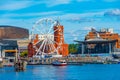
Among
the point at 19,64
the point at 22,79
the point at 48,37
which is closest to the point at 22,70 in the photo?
the point at 19,64

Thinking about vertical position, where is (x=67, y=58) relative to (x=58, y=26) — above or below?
below

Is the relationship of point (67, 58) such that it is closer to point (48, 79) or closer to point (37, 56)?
point (37, 56)

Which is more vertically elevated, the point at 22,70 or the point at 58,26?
the point at 58,26

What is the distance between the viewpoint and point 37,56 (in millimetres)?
199625

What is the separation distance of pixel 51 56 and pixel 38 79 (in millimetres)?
106942

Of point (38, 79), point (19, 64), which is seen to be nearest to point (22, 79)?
point (38, 79)

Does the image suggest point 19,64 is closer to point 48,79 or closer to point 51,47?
point 48,79

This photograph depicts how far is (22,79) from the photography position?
92.9 m

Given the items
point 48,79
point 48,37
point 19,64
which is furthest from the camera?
point 48,37

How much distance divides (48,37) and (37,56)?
14060mm

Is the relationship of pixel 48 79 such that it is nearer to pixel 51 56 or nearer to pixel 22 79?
pixel 22 79

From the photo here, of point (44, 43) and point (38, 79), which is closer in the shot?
point (38, 79)

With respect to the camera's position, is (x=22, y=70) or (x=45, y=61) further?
(x=45, y=61)

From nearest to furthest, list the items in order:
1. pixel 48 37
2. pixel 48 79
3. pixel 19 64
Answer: pixel 48 79, pixel 19 64, pixel 48 37
